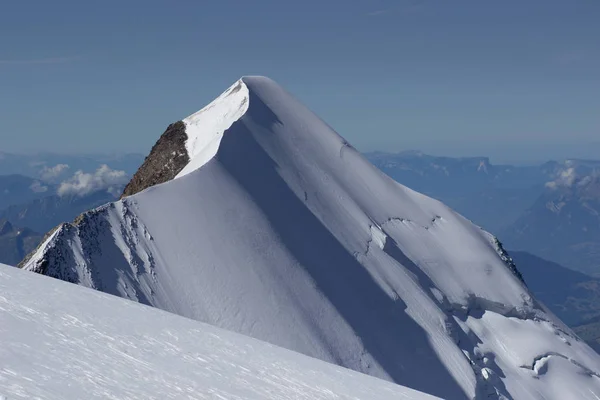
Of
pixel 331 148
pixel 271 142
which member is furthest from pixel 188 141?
pixel 331 148

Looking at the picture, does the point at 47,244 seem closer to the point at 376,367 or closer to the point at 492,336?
the point at 376,367

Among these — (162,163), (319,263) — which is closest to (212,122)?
(162,163)

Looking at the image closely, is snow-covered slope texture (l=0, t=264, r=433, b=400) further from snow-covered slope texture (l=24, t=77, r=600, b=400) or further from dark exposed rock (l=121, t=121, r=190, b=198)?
dark exposed rock (l=121, t=121, r=190, b=198)

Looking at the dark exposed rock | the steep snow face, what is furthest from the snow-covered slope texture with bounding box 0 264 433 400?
the dark exposed rock

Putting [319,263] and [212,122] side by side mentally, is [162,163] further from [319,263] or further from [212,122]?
[319,263]

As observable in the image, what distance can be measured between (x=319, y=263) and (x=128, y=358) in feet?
102

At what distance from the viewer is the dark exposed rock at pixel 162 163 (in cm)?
4647

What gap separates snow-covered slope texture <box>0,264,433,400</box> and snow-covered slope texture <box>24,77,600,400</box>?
17918 millimetres

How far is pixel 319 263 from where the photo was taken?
39.7m

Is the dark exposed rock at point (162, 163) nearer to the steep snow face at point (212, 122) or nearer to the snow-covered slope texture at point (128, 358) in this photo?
the steep snow face at point (212, 122)

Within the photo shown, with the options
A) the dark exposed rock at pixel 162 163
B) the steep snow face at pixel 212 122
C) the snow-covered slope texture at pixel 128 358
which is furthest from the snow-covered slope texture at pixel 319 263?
the snow-covered slope texture at pixel 128 358

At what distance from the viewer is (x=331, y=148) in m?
52.5

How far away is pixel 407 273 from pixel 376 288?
3.75 m

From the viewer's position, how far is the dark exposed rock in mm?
46469
